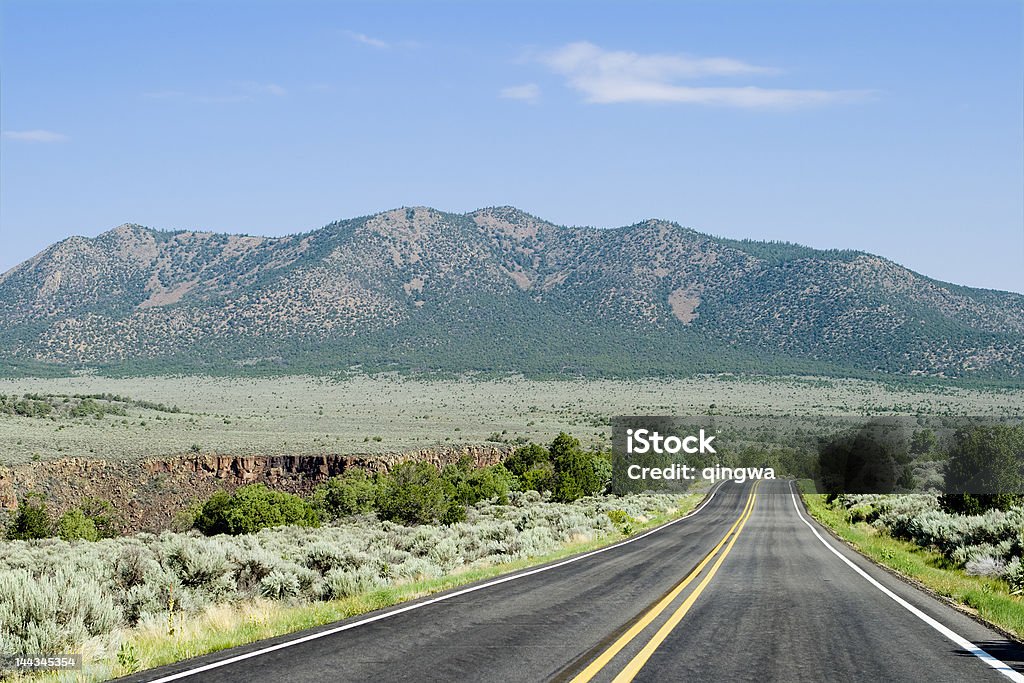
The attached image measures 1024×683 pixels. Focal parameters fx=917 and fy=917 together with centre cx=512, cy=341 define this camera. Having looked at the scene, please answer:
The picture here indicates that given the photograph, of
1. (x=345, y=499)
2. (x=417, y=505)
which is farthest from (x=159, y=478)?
(x=417, y=505)

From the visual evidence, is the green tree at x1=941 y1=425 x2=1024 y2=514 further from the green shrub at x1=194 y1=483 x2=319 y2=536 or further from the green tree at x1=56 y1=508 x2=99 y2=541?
the green tree at x1=56 y1=508 x2=99 y2=541

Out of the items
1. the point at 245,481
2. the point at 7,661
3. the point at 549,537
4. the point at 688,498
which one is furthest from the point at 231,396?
the point at 7,661

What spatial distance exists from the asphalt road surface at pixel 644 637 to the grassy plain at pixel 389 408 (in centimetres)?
5409

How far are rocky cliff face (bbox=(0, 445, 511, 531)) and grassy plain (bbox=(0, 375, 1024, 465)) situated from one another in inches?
97.8

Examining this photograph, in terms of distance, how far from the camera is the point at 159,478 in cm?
6188

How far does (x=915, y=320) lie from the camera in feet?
588

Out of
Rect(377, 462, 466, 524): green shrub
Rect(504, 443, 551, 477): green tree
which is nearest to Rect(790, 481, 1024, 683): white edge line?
Rect(377, 462, 466, 524): green shrub

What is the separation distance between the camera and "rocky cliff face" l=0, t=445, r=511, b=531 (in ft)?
183

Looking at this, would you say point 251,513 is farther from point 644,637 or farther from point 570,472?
point 644,637

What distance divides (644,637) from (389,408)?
118m

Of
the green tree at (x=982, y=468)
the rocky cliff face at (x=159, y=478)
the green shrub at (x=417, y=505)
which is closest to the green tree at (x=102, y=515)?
the rocky cliff face at (x=159, y=478)

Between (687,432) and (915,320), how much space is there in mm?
94048

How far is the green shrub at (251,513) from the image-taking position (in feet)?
142

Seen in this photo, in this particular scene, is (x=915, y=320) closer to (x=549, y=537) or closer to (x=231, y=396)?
(x=231, y=396)
